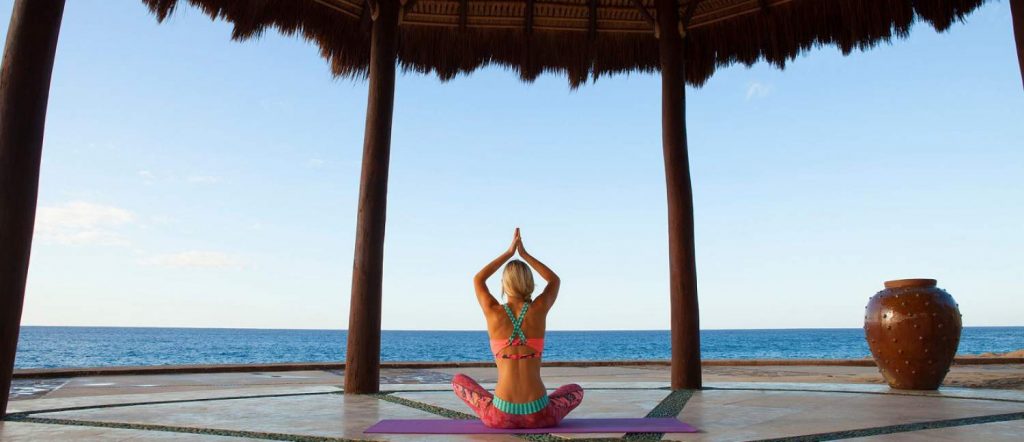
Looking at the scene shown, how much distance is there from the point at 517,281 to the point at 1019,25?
3594 mm

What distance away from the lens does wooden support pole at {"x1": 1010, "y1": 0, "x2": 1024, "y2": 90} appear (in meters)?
4.36

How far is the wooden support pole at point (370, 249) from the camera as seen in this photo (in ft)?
19.3

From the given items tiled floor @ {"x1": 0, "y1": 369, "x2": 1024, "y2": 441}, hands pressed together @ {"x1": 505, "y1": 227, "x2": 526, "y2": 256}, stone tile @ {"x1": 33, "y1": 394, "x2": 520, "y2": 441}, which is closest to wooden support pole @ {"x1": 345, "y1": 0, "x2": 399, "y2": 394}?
tiled floor @ {"x1": 0, "y1": 369, "x2": 1024, "y2": 441}

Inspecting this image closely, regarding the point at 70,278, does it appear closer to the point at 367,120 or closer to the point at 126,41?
the point at 126,41

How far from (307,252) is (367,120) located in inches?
1763

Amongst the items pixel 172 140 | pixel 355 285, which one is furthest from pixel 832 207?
pixel 355 285

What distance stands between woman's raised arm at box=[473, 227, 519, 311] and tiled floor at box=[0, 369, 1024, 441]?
625 millimetres

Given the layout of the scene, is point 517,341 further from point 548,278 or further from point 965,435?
point 965,435

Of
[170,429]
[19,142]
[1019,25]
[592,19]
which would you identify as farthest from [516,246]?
[592,19]

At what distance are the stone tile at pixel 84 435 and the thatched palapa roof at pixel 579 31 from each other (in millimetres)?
4596

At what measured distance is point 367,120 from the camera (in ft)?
20.6

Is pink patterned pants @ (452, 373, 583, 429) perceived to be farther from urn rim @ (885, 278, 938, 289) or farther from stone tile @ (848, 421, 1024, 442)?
urn rim @ (885, 278, 938, 289)

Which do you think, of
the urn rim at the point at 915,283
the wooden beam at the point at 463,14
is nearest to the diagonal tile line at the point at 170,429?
the urn rim at the point at 915,283

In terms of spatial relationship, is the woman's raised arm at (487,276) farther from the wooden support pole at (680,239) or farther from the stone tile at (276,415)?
the wooden support pole at (680,239)
